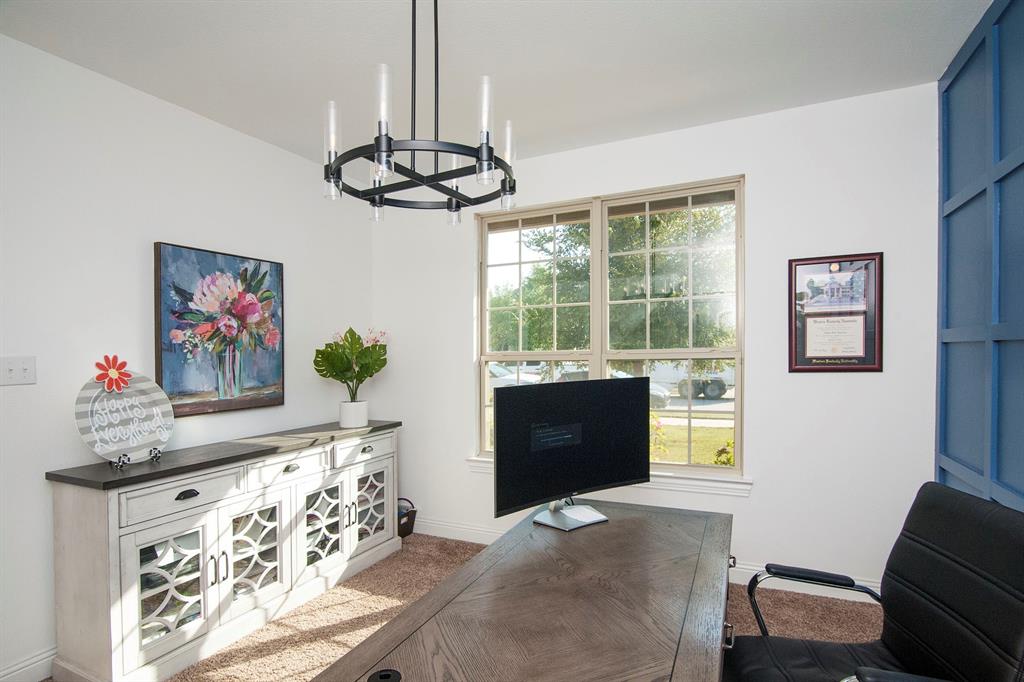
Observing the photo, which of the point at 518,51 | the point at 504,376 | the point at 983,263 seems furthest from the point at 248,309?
the point at 983,263

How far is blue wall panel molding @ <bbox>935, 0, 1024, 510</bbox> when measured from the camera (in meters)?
1.85

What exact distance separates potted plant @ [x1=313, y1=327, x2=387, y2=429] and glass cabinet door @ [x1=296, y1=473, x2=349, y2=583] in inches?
16.8

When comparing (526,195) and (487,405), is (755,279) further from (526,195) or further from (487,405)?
(487,405)

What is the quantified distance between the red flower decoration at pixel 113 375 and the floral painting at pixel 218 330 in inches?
11.7

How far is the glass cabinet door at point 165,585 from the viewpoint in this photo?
82.4 inches

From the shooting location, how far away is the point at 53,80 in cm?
230

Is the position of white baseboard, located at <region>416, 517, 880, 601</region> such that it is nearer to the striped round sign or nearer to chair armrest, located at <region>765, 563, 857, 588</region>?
chair armrest, located at <region>765, 563, 857, 588</region>

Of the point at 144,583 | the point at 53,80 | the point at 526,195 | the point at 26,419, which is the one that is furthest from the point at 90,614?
the point at 526,195

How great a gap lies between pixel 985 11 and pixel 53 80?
383 centimetres

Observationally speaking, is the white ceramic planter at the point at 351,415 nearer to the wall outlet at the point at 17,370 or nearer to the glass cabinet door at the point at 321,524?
the glass cabinet door at the point at 321,524

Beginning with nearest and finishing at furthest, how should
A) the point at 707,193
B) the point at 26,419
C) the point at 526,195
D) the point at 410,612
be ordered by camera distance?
the point at 410,612 < the point at 26,419 < the point at 707,193 < the point at 526,195

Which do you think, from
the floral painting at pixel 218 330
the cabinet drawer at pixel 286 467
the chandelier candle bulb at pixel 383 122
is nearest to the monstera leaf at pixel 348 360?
the floral painting at pixel 218 330

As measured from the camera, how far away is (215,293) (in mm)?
2918

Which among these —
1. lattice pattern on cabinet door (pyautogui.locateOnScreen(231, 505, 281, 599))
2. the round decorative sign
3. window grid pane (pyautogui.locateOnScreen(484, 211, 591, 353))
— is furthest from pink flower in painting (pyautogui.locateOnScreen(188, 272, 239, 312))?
window grid pane (pyautogui.locateOnScreen(484, 211, 591, 353))
